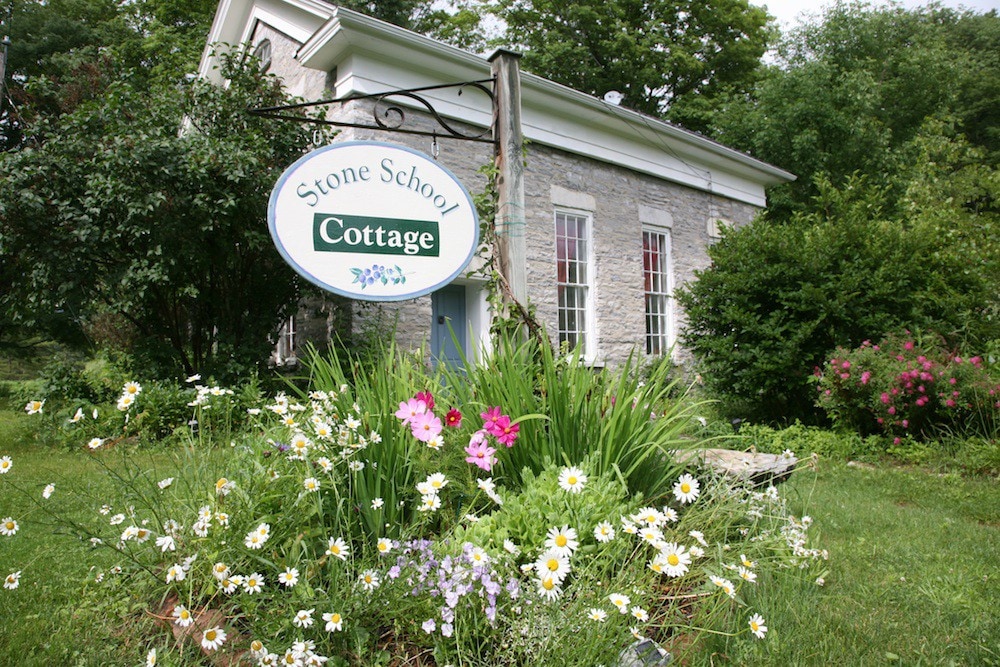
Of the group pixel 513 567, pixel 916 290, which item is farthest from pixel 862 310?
pixel 513 567

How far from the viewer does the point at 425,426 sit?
2295 mm

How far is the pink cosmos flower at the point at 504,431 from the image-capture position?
2449mm

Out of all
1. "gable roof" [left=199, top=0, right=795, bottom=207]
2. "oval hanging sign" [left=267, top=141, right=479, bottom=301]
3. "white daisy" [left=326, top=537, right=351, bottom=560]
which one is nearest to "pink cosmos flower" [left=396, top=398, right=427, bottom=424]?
"white daisy" [left=326, top=537, right=351, bottom=560]

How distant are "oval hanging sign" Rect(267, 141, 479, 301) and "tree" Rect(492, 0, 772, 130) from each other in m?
17.8

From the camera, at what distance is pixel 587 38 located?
68.1ft

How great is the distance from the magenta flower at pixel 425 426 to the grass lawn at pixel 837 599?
1.01 m

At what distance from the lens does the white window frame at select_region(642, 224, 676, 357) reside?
441 inches

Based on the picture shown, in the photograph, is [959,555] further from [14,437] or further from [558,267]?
[14,437]

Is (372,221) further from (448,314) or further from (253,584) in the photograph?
(448,314)

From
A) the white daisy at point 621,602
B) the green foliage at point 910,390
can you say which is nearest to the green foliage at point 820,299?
the green foliage at point 910,390

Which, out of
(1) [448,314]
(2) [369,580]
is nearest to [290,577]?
(2) [369,580]

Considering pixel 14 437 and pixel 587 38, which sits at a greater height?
pixel 587 38

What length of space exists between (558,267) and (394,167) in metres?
6.38

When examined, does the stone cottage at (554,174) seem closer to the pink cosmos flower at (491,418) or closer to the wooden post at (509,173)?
the wooden post at (509,173)
